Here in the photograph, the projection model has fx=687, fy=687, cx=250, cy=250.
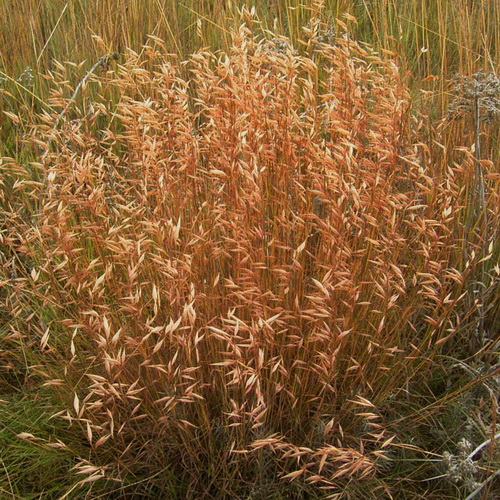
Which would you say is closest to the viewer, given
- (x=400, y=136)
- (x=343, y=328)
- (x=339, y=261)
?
(x=339, y=261)

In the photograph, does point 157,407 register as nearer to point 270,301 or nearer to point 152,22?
point 270,301

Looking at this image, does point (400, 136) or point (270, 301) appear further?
point (400, 136)

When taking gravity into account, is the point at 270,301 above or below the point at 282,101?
below

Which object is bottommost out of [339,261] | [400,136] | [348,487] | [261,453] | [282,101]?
[348,487]

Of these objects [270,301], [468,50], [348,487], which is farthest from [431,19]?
[348,487]

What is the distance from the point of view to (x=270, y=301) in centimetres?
183

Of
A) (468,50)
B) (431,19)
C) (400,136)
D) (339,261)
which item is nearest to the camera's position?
(339,261)

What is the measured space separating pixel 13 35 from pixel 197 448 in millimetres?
2591

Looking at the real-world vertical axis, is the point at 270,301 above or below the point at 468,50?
below

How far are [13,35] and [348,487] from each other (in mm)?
2863

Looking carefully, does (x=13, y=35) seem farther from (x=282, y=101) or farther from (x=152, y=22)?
(x=282, y=101)

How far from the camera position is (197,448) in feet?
6.00

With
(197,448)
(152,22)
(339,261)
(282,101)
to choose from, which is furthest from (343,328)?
(152,22)

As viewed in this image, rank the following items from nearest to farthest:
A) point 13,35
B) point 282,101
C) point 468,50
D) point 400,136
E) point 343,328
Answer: point 343,328
point 282,101
point 400,136
point 468,50
point 13,35
